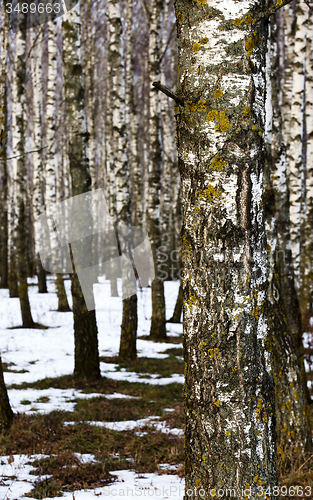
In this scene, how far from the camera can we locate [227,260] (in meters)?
1.93

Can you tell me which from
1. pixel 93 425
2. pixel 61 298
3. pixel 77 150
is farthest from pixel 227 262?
pixel 61 298

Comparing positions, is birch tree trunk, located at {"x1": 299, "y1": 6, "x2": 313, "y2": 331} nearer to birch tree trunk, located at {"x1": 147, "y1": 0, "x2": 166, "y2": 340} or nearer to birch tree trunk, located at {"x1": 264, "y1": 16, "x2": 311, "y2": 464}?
birch tree trunk, located at {"x1": 147, "y1": 0, "x2": 166, "y2": 340}

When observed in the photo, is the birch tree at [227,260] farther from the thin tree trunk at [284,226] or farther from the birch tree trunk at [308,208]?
the birch tree trunk at [308,208]

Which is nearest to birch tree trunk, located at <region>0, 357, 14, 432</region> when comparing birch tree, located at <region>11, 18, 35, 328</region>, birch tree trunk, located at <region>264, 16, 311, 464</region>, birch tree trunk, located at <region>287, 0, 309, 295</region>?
birch tree trunk, located at <region>264, 16, 311, 464</region>

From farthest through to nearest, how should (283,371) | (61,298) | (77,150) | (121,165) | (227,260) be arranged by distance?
(61,298) → (121,165) → (77,150) → (283,371) → (227,260)

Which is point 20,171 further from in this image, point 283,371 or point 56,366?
point 283,371

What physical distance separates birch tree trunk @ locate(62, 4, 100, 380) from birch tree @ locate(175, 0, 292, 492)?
461cm

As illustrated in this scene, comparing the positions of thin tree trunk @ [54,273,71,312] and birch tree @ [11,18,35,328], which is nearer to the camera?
birch tree @ [11,18,35,328]

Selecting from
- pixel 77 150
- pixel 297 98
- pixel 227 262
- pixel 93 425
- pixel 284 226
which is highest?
pixel 297 98

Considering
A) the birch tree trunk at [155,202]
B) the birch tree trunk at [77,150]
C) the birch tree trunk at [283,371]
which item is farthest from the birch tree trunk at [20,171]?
the birch tree trunk at [283,371]

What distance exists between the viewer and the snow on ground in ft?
11.0

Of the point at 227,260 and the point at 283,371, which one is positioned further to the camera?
the point at 283,371

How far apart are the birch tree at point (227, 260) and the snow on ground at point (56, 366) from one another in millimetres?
1624

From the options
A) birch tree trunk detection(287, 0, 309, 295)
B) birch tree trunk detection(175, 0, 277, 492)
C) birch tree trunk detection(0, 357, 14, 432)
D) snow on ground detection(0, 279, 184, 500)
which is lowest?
snow on ground detection(0, 279, 184, 500)
